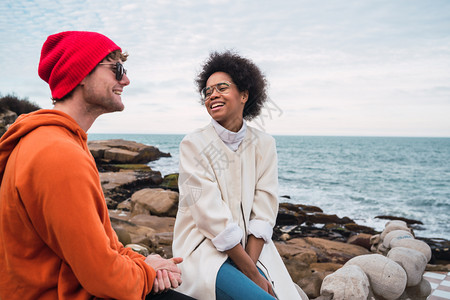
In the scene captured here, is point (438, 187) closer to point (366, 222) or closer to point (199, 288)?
point (366, 222)

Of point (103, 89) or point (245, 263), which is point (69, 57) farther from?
point (245, 263)

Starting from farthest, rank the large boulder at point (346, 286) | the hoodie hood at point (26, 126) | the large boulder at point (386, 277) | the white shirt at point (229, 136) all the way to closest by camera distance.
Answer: the large boulder at point (386, 277) < the large boulder at point (346, 286) < the white shirt at point (229, 136) < the hoodie hood at point (26, 126)

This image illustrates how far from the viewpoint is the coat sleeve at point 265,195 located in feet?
7.73

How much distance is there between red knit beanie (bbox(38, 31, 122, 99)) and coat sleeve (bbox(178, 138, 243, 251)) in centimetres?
85

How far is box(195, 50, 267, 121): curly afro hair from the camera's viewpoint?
263 centimetres

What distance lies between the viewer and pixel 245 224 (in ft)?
7.73

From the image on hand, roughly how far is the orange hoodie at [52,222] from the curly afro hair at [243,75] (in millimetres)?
1460

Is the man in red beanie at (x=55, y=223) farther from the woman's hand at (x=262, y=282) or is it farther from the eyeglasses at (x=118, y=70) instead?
the woman's hand at (x=262, y=282)

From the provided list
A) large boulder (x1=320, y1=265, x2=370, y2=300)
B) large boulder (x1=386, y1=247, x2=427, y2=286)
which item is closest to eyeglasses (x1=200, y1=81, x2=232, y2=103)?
large boulder (x1=320, y1=265, x2=370, y2=300)

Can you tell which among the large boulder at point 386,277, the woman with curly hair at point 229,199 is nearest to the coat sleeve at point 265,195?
the woman with curly hair at point 229,199

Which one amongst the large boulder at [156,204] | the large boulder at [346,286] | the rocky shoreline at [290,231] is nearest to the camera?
the large boulder at [346,286]

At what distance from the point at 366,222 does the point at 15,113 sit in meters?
17.3

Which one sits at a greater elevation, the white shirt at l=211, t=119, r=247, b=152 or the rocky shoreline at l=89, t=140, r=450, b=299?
the white shirt at l=211, t=119, r=247, b=152

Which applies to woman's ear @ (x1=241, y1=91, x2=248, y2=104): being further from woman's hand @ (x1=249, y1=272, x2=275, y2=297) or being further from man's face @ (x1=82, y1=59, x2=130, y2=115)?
woman's hand @ (x1=249, y1=272, x2=275, y2=297)
